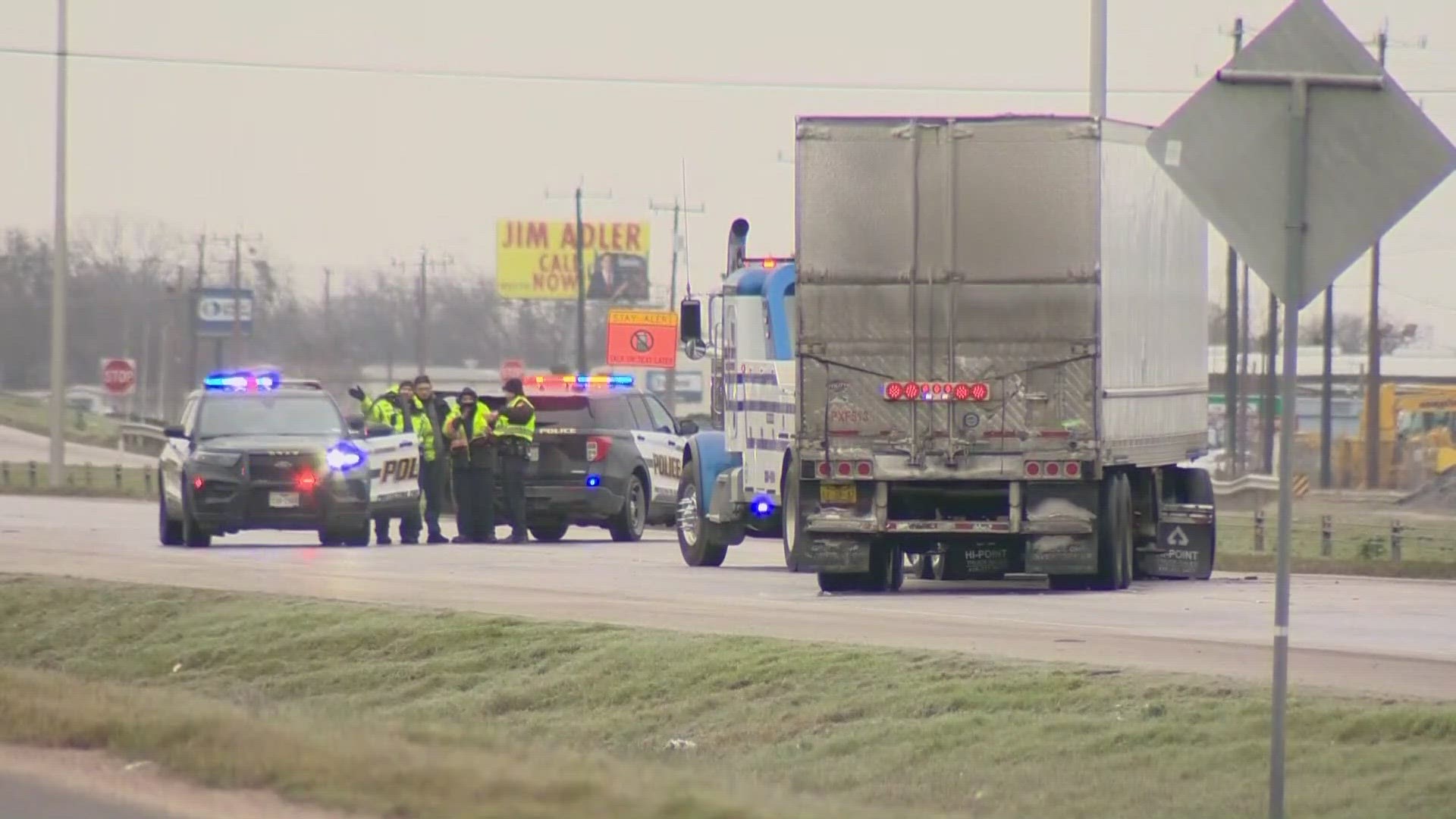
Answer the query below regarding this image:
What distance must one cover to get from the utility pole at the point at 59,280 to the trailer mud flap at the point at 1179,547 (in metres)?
29.2

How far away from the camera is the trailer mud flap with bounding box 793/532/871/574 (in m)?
19.0

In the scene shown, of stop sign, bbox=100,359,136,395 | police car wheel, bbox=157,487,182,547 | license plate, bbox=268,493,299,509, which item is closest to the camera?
license plate, bbox=268,493,299,509

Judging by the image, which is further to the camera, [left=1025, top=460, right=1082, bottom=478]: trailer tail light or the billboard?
the billboard

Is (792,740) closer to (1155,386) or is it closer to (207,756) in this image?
(207,756)

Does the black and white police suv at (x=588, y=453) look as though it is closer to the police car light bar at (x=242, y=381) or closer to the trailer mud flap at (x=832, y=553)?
the police car light bar at (x=242, y=381)

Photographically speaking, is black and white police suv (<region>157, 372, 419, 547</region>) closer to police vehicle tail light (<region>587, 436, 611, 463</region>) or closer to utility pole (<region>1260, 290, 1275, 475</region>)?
police vehicle tail light (<region>587, 436, 611, 463</region>)

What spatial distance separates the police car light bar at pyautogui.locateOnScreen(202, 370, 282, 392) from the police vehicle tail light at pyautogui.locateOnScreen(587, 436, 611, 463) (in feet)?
12.4

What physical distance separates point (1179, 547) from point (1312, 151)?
13.4 meters

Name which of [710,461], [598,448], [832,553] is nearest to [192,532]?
[598,448]

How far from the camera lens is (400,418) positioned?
2897 centimetres

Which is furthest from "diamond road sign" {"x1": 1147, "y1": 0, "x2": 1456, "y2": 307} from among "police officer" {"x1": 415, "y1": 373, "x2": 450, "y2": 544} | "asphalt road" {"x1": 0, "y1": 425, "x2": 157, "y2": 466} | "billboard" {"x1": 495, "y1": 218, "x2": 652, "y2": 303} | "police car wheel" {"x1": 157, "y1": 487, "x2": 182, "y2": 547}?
"billboard" {"x1": 495, "y1": 218, "x2": 652, "y2": 303}

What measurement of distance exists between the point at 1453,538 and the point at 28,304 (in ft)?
216

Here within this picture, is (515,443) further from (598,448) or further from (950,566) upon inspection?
(950,566)

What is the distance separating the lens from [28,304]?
87500 mm
